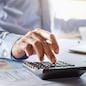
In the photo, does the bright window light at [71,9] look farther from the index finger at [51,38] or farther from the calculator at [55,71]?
the calculator at [55,71]

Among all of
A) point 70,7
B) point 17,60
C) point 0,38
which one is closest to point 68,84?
point 17,60

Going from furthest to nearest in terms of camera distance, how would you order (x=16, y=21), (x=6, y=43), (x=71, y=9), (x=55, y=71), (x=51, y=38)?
(x=71, y=9) → (x=16, y=21) → (x=6, y=43) → (x=51, y=38) → (x=55, y=71)

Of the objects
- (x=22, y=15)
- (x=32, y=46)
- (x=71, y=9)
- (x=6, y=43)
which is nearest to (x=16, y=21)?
(x=22, y=15)

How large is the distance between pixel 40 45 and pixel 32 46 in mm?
51

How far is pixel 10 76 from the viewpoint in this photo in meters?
0.63

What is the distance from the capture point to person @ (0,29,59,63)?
0.69 metres

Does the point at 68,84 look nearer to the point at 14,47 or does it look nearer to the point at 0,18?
the point at 14,47

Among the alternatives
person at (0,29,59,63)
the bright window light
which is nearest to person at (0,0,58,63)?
person at (0,29,59,63)

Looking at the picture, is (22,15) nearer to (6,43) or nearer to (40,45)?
(6,43)

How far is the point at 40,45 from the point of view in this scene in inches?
27.6

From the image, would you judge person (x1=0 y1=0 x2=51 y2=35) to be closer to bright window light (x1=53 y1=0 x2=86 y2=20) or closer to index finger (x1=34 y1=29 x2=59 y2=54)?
bright window light (x1=53 y1=0 x2=86 y2=20)

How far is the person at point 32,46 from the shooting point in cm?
69

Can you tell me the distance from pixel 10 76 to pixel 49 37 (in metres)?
0.18

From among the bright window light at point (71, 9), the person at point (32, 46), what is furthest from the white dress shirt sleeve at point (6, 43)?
the bright window light at point (71, 9)
